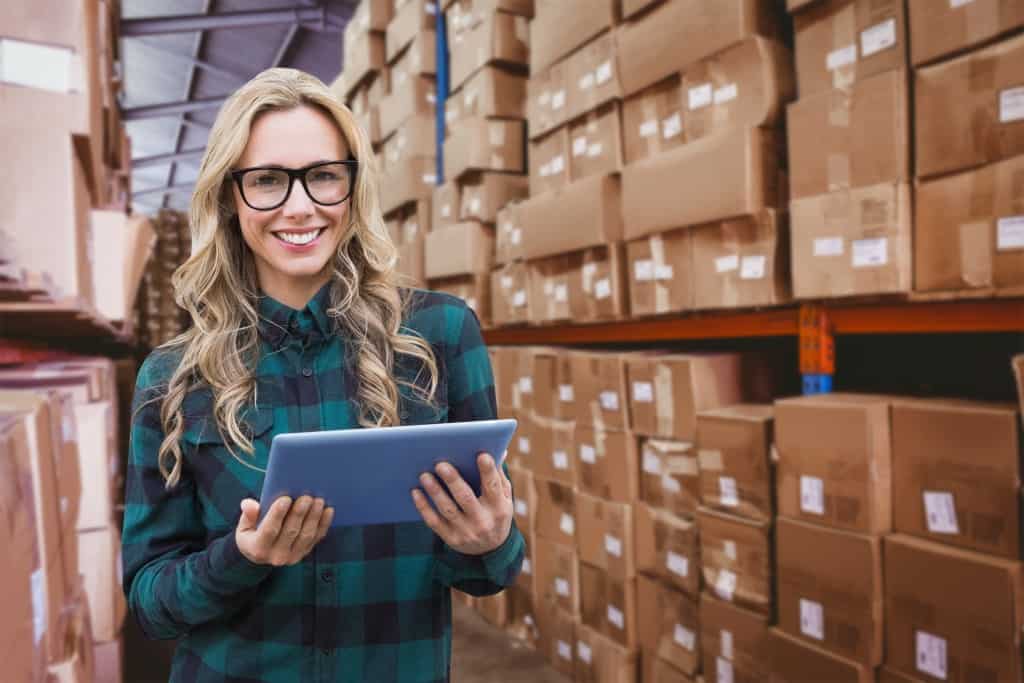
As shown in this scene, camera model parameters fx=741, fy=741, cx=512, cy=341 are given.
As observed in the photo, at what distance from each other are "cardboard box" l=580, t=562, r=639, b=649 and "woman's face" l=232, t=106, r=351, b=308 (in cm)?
188

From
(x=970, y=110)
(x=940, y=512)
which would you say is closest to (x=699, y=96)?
(x=970, y=110)

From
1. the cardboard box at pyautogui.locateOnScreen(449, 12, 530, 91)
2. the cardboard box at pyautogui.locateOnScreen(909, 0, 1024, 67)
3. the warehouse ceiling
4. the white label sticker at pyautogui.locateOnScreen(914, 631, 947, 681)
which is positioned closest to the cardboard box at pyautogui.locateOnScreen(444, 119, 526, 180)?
the cardboard box at pyautogui.locateOnScreen(449, 12, 530, 91)

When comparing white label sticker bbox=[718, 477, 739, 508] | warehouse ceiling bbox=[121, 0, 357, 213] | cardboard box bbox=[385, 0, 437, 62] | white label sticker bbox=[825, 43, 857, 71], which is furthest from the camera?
warehouse ceiling bbox=[121, 0, 357, 213]

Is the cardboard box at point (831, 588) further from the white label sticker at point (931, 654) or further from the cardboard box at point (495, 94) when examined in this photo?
the cardboard box at point (495, 94)

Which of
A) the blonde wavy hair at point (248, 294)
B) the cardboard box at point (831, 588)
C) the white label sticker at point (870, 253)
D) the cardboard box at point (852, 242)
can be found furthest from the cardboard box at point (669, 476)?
A: the blonde wavy hair at point (248, 294)

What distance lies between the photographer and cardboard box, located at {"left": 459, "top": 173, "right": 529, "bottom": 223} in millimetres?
3432

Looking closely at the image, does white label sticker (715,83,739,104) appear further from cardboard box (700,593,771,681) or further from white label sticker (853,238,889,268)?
cardboard box (700,593,771,681)

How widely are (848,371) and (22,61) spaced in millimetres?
2851

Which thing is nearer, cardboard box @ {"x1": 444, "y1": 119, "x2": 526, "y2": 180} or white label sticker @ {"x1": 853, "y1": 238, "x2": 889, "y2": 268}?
white label sticker @ {"x1": 853, "y1": 238, "x2": 889, "y2": 268}

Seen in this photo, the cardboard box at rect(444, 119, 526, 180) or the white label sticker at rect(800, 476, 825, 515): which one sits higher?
the cardboard box at rect(444, 119, 526, 180)

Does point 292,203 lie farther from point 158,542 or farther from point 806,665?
point 806,665

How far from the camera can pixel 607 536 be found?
2625 millimetres

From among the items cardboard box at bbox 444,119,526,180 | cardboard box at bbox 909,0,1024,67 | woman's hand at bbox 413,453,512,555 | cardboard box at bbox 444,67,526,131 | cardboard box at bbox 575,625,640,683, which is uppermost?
cardboard box at bbox 444,67,526,131

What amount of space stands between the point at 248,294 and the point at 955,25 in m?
1.50
